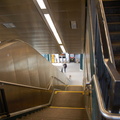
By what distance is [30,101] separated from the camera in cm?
284

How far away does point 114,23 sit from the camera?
7.06ft

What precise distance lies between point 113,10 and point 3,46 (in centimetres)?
243

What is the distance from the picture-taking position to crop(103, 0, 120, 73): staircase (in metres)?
1.77

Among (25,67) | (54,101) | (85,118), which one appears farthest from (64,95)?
(25,67)

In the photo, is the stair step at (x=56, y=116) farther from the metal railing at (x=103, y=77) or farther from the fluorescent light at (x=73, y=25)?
the fluorescent light at (x=73, y=25)

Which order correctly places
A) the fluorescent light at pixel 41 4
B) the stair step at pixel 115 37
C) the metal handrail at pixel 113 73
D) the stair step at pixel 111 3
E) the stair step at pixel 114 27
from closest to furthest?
the metal handrail at pixel 113 73 → the stair step at pixel 115 37 → the stair step at pixel 114 27 → the stair step at pixel 111 3 → the fluorescent light at pixel 41 4

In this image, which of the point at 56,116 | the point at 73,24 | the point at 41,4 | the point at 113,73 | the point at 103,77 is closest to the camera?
the point at 113,73

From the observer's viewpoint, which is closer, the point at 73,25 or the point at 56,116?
the point at 56,116

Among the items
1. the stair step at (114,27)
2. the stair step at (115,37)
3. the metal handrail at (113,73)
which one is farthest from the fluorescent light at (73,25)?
the metal handrail at (113,73)

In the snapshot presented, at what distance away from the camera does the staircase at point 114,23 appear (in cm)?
177

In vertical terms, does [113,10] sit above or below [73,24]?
below

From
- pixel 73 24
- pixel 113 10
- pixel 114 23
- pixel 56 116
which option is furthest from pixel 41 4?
pixel 56 116

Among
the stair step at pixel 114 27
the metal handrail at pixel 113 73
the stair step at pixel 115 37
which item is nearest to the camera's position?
the metal handrail at pixel 113 73

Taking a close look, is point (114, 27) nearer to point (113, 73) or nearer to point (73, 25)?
point (113, 73)
